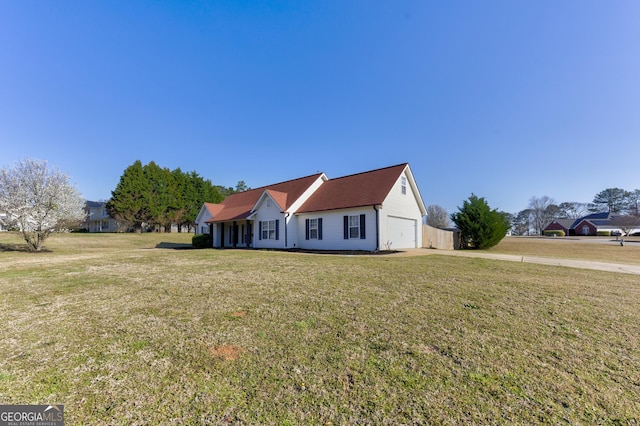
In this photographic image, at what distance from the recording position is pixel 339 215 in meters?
18.8

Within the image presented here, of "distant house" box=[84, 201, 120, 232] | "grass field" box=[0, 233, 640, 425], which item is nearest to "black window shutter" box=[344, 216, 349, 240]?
"grass field" box=[0, 233, 640, 425]

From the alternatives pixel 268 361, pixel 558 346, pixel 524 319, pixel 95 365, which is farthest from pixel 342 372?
pixel 524 319

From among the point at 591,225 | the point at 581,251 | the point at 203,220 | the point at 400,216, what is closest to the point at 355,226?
the point at 400,216

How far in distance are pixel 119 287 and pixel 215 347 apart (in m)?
4.83

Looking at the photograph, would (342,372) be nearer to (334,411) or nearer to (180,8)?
(334,411)

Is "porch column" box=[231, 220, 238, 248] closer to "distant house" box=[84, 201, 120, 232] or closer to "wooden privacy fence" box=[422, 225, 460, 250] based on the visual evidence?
"wooden privacy fence" box=[422, 225, 460, 250]

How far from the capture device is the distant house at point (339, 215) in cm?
1780

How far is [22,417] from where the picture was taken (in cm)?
249

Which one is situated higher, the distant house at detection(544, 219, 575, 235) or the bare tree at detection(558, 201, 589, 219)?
the bare tree at detection(558, 201, 589, 219)

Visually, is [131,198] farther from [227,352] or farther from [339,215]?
[227,352]

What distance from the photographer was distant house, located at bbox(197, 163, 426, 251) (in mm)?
17797

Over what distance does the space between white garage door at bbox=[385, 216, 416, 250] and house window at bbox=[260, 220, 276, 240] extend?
8.56m

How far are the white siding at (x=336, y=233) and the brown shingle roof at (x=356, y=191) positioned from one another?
0.49m

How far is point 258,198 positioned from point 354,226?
10645mm
